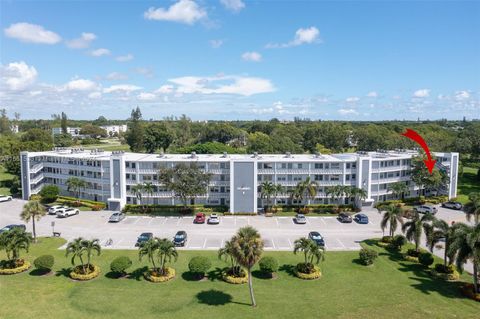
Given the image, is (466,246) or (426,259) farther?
(426,259)

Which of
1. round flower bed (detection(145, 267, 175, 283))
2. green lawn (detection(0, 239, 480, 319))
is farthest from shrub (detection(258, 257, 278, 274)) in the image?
round flower bed (detection(145, 267, 175, 283))

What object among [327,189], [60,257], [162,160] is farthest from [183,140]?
[60,257]

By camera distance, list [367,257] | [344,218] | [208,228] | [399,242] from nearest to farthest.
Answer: [367,257] < [399,242] < [208,228] < [344,218]

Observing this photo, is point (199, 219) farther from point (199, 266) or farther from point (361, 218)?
point (361, 218)

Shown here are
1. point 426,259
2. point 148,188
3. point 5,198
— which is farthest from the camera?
point 5,198

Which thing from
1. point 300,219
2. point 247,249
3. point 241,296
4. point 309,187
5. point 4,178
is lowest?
point 241,296

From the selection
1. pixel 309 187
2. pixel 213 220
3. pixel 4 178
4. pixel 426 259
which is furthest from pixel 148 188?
pixel 4 178

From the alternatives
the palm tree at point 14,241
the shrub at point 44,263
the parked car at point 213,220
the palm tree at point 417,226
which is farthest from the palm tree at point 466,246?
the palm tree at point 14,241

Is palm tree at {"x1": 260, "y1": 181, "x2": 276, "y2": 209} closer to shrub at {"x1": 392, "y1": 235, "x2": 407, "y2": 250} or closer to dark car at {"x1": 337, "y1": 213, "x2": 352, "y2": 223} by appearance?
dark car at {"x1": 337, "y1": 213, "x2": 352, "y2": 223}

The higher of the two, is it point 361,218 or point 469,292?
point 361,218
